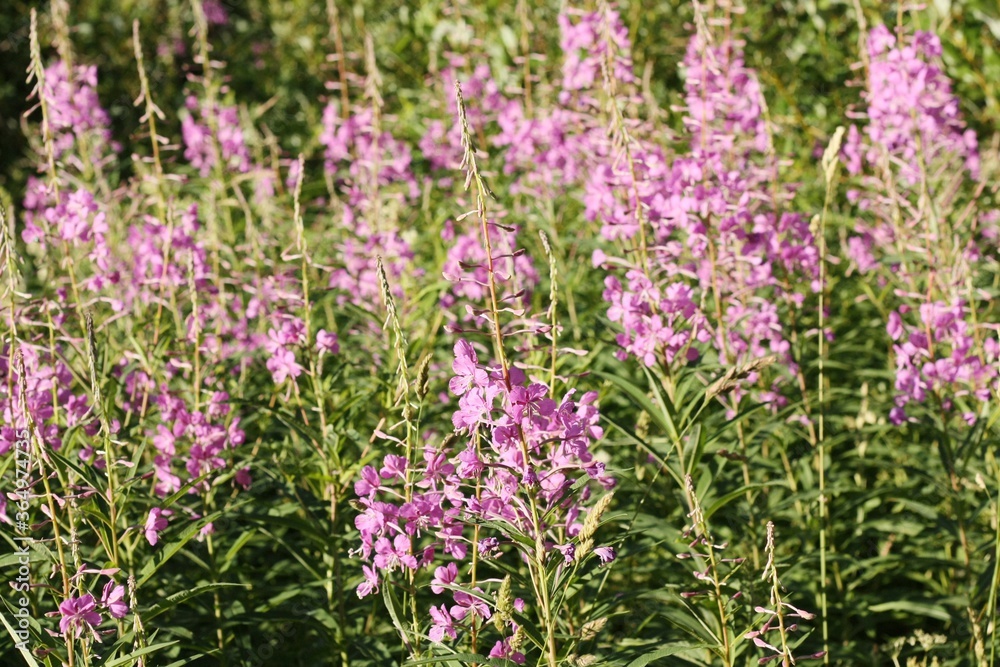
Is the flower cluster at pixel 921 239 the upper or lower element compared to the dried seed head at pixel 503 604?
upper

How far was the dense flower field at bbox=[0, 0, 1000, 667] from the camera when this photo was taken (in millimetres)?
2357

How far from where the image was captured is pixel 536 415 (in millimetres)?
2205

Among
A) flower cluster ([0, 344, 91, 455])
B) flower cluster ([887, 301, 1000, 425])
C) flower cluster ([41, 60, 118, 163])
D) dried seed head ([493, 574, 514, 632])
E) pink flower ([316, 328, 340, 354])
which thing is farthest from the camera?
flower cluster ([41, 60, 118, 163])

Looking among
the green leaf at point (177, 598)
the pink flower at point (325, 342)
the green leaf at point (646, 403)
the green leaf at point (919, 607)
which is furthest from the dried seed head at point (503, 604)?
the green leaf at point (919, 607)

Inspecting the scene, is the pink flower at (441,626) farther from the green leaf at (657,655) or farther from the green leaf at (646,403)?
the green leaf at (646,403)

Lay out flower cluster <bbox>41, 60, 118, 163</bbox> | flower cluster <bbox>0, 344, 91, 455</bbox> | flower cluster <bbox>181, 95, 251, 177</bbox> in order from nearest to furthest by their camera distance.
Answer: flower cluster <bbox>0, 344, 91, 455</bbox>, flower cluster <bbox>41, 60, 118, 163</bbox>, flower cluster <bbox>181, 95, 251, 177</bbox>

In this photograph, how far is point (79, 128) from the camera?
498 centimetres

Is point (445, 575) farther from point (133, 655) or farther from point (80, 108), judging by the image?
point (80, 108)

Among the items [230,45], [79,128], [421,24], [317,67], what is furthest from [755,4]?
[230,45]

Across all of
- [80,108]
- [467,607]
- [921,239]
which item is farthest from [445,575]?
[80,108]

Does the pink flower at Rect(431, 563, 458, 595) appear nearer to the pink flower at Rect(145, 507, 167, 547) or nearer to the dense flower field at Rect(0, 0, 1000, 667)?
the dense flower field at Rect(0, 0, 1000, 667)

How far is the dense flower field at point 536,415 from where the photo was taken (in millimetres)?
2357

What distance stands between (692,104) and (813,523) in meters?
1.60

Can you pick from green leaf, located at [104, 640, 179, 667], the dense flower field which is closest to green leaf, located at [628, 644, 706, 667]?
the dense flower field
